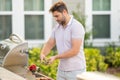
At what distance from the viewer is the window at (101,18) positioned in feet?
32.7

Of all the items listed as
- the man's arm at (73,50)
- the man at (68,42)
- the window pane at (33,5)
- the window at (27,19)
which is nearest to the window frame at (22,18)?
the window at (27,19)

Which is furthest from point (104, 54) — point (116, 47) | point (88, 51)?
point (88, 51)

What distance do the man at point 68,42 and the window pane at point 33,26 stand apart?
17.0ft

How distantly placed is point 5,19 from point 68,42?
5.37 meters

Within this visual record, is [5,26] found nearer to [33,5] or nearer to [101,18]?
[33,5]

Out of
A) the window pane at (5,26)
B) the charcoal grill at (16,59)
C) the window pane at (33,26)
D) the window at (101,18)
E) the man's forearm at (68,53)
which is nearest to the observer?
the charcoal grill at (16,59)

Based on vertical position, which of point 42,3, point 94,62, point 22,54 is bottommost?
point 94,62

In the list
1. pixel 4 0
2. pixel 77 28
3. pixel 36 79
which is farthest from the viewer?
pixel 4 0

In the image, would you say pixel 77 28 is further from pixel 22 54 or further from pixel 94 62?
pixel 94 62

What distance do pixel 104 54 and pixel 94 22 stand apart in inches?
30.6

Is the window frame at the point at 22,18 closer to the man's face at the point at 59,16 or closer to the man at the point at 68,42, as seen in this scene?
the man at the point at 68,42

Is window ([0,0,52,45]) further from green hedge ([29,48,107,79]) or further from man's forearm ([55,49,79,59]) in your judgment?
man's forearm ([55,49,79,59])

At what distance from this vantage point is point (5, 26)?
9688 millimetres

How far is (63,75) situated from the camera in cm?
456
